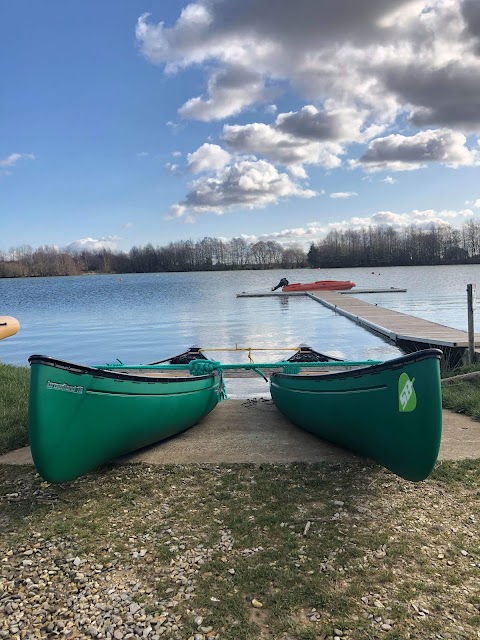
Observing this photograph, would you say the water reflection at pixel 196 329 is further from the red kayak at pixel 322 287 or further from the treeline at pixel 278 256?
the treeline at pixel 278 256

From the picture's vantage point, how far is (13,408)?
7016 mm

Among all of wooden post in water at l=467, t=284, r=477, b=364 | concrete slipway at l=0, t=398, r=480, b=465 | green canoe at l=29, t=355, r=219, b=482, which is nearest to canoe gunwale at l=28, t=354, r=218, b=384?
green canoe at l=29, t=355, r=219, b=482

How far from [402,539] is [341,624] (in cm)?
106

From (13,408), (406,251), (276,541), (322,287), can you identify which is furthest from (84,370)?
(406,251)

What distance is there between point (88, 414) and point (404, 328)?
12.9 m

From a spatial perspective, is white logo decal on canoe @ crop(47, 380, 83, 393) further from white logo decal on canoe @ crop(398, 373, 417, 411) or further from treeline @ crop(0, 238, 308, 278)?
treeline @ crop(0, 238, 308, 278)

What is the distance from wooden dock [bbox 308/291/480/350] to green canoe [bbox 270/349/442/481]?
22.6 feet

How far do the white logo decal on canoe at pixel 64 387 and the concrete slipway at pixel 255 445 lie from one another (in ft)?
4.09

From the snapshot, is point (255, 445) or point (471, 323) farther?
point (471, 323)

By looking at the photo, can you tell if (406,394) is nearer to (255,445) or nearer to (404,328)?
(255,445)

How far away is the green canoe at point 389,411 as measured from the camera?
4070 mm

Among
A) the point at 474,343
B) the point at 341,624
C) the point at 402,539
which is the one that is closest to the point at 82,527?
the point at 341,624

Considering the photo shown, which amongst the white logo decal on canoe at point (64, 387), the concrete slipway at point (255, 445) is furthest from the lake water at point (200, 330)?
the white logo decal on canoe at point (64, 387)

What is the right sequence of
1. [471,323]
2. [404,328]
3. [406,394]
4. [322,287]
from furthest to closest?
[322,287], [404,328], [471,323], [406,394]
